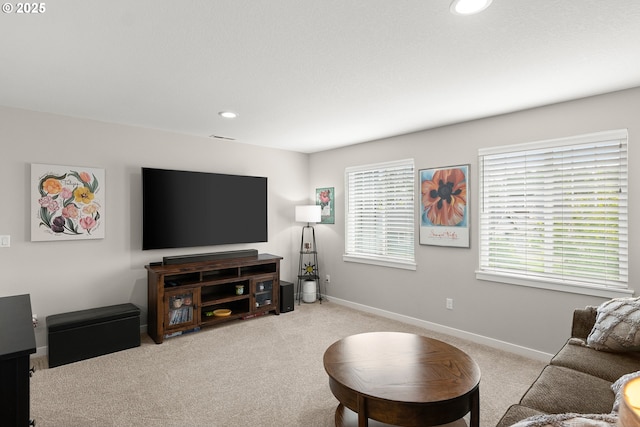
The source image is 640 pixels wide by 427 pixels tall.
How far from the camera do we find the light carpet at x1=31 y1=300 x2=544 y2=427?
2.26 meters

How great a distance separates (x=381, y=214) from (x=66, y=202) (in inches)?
143

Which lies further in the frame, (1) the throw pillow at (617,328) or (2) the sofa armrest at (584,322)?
(2) the sofa armrest at (584,322)

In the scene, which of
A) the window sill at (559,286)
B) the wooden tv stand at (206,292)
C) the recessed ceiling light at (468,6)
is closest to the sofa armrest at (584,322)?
the window sill at (559,286)

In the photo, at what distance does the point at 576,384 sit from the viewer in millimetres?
1726

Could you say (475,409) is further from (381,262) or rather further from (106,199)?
(106,199)

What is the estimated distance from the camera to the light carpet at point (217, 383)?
226 centimetres

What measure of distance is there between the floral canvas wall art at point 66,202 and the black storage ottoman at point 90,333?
819 mm

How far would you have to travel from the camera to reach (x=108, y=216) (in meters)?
3.68

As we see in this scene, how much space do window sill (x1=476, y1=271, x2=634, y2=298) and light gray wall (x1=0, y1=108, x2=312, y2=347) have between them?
10.5 ft

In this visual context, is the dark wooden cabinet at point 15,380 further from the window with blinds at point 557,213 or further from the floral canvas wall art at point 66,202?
the window with blinds at point 557,213

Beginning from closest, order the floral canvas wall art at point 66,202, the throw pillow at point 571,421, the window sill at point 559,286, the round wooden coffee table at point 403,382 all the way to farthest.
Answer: the throw pillow at point 571,421, the round wooden coffee table at point 403,382, the window sill at point 559,286, the floral canvas wall art at point 66,202

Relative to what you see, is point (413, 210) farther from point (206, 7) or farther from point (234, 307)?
point (206, 7)

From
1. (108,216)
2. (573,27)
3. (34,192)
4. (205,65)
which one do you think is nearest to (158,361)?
(108,216)

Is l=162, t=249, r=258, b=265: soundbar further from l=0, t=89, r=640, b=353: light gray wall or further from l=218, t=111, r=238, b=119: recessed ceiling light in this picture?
l=218, t=111, r=238, b=119: recessed ceiling light
